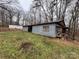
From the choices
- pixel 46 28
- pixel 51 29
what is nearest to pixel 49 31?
pixel 51 29

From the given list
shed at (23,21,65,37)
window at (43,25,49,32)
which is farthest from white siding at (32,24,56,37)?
window at (43,25,49,32)

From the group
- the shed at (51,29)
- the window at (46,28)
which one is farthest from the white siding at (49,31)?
the window at (46,28)

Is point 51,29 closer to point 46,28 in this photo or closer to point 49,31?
point 49,31

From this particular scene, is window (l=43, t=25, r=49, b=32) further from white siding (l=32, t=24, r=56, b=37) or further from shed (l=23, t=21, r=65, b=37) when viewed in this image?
white siding (l=32, t=24, r=56, b=37)

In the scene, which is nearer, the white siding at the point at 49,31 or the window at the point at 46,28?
the white siding at the point at 49,31

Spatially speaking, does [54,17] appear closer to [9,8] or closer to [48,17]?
[48,17]

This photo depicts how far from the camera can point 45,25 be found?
2258 centimetres

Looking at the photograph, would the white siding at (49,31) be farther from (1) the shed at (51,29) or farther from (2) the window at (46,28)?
(2) the window at (46,28)

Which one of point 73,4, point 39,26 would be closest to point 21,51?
point 39,26

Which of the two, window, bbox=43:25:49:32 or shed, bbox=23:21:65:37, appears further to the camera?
window, bbox=43:25:49:32

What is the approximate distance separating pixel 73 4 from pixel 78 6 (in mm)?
2078

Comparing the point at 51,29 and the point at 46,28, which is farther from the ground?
the point at 46,28

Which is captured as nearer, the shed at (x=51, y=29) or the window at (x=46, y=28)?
the shed at (x=51, y=29)

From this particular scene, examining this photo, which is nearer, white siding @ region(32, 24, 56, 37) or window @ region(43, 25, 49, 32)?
white siding @ region(32, 24, 56, 37)
